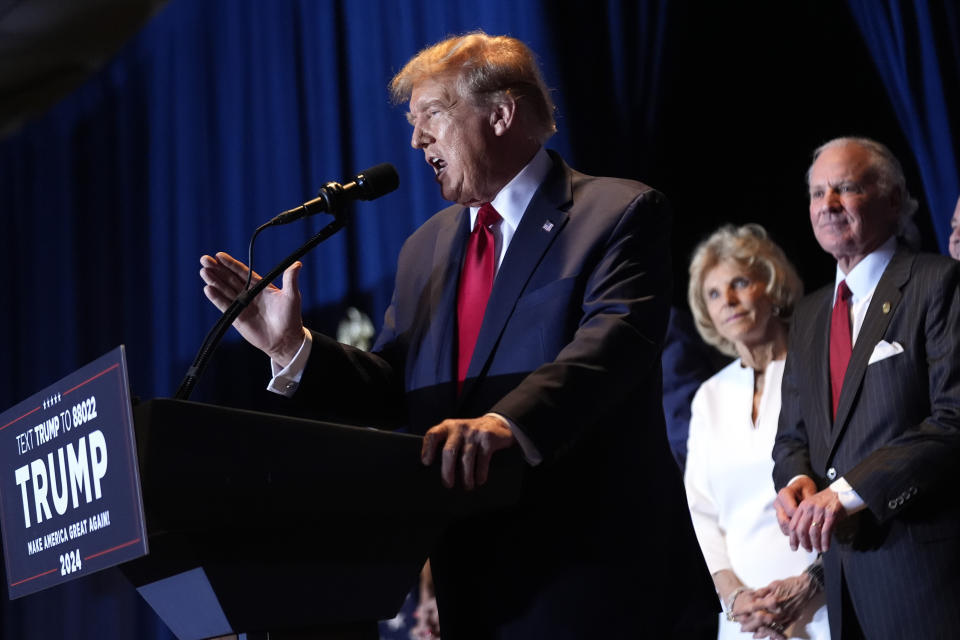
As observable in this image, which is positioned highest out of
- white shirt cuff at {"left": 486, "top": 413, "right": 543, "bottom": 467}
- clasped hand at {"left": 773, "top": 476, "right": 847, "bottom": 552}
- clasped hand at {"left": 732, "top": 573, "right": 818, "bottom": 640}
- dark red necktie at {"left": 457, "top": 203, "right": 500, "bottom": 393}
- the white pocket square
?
dark red necktie at {"left": 457, "top": 203, "right": 500, "bottom": 393}

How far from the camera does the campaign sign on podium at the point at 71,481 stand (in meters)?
1.11

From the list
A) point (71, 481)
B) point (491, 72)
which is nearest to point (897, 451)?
point (491, 72)

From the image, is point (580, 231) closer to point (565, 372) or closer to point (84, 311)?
point (565, 372)

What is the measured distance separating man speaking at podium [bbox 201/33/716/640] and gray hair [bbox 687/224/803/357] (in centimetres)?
149

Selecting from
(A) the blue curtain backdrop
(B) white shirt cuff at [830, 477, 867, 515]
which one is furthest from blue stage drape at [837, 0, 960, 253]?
(B) white shirt cuff at [830, 477, 867, 515]

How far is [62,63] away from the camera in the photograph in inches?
247

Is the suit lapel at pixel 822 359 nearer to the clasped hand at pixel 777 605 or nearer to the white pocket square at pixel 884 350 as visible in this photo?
the white pocket square at pixel 884 350

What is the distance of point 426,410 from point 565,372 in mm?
305

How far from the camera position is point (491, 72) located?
1.82m

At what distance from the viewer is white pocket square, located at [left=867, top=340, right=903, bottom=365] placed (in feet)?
7.34

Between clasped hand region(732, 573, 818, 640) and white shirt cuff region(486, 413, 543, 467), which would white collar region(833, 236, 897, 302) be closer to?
clasped hand region(732, 573, 818, 640)

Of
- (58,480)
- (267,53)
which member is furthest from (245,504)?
(267,53)

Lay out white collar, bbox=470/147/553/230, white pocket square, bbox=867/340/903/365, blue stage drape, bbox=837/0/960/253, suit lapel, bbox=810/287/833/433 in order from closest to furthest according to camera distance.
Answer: white collar, bbox=470/147/553/230 < white pocket square, bbox=867/340/903/365 < suit lapel, bbox=810/287/833/433 < blue stage drape, bbox=837/0/960/253

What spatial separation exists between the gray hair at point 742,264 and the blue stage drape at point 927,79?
16.7 inches
